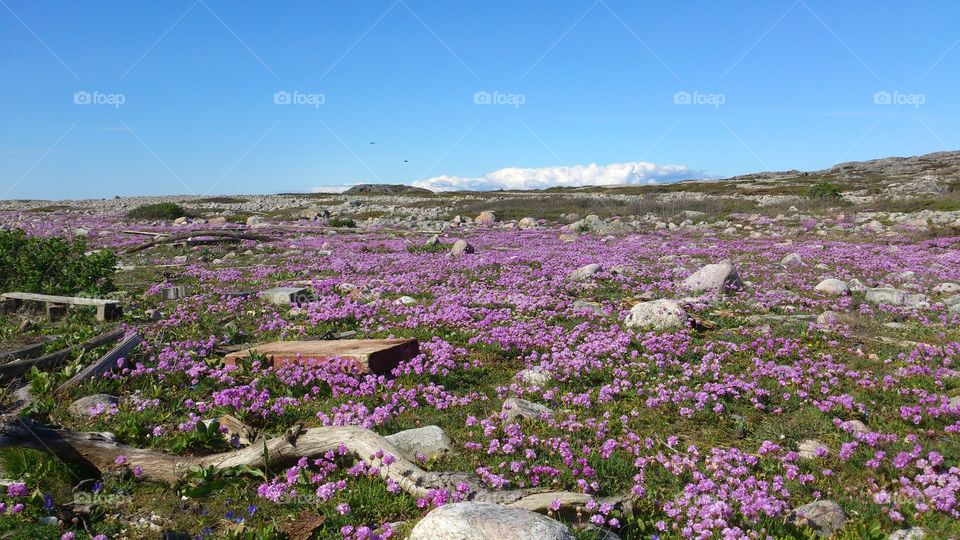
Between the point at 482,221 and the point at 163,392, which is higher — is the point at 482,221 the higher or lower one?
the higher one

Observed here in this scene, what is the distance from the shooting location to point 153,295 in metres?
15.0

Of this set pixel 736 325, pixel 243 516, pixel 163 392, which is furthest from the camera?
pixel 736 325

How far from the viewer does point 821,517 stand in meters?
4.87

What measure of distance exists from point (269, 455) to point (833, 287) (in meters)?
14.7

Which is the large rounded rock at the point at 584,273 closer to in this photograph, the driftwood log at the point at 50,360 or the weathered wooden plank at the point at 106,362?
the weathered wooden plank at the point at 106,362

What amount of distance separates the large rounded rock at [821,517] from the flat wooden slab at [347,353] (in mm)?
5698

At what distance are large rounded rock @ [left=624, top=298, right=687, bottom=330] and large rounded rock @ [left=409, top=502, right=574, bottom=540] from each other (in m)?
7.62

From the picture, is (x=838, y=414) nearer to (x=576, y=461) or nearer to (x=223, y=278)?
(x=576, y=461)

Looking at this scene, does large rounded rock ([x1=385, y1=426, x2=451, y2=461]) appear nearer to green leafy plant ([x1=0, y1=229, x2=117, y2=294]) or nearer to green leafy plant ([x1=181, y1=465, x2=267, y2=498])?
green leafy plant ([x1=181, y1=465, x2=267, y2=498])

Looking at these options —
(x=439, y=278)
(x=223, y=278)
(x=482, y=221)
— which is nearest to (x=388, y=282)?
(x=439, y=278)

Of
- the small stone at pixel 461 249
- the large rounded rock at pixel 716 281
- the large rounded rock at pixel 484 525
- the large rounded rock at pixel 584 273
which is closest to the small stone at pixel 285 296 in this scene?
the large rounded rock at pixel 584 273

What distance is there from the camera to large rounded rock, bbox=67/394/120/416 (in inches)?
278

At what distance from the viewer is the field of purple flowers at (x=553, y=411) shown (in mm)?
4875

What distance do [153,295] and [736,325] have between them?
1411 centimetres
